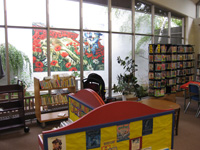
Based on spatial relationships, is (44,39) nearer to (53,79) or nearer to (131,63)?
(53,79)

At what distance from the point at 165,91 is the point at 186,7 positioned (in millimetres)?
4994

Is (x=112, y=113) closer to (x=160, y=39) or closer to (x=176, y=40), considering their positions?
Answer: (x=160, y=39)

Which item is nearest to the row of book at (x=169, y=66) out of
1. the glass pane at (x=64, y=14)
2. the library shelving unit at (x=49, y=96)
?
the glass pane at (x=64, y=14)

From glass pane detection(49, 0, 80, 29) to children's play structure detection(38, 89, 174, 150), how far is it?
172 inches

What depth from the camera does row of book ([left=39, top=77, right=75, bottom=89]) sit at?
4.96 meters

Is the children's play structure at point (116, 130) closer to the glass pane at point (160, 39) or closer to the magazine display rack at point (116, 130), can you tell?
the magazine display rack at point (116, 130)

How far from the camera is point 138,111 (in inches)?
73.9

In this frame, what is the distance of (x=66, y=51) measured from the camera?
6168mm

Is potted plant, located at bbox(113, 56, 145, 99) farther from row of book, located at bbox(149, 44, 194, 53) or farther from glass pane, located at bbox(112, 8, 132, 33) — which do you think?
row of book, located at bbox(149, 44, 194, 53)

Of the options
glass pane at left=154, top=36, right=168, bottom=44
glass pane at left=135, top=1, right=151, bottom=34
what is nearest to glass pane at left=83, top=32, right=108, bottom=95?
glass pane at left=135, top=1, right=151, bottom=34

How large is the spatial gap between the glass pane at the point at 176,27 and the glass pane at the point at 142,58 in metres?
2.30

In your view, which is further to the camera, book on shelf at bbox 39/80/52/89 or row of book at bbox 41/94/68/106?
row of book at bbox 41/94/68/106

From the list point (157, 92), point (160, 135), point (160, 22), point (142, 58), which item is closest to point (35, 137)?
point (160, 135)

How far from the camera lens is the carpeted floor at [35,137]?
390cm
